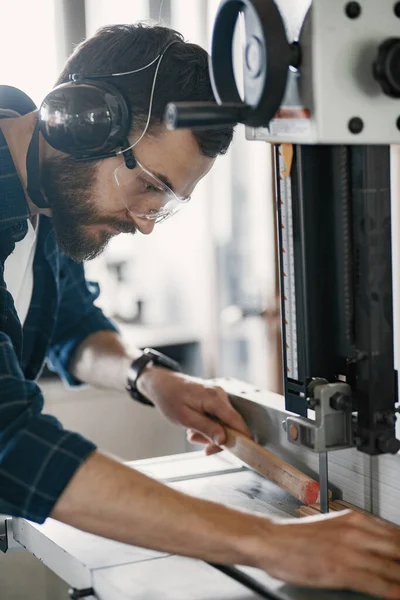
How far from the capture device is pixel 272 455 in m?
1.42

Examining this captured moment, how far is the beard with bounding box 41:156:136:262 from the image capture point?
4.89 feet

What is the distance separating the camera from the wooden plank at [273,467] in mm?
1325

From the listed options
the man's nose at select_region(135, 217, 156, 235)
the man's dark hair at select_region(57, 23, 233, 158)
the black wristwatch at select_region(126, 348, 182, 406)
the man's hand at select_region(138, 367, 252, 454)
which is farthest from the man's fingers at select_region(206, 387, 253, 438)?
the man's dark hair at select_region(57, 23, 233, 158)

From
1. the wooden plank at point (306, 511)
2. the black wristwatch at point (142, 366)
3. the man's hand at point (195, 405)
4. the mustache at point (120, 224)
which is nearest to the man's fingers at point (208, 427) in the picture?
the man's hand at point (195, 405)

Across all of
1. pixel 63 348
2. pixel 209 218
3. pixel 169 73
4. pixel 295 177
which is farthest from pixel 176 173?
pixel 209 218

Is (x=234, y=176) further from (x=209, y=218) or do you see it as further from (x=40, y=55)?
(x=40, y=55)

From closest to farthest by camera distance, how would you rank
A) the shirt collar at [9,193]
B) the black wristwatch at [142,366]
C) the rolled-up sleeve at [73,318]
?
1. the shirt collar at [9,193]
2. the black wristwatch at [142,366]
3. the rolled-up sleeve at [73,318]

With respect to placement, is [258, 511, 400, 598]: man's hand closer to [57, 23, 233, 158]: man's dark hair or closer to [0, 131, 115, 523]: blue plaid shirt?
[0, 131, 115, 523]: blue plaid shirt

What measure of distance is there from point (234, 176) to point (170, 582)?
2.53 meters

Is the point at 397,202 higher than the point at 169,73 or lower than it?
lower

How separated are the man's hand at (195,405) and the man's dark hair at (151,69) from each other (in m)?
0.46

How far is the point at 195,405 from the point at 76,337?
16.4 inches

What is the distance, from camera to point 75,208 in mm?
1533

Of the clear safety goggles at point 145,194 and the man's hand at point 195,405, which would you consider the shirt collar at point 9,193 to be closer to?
the clear safety goggles at point 145,194
